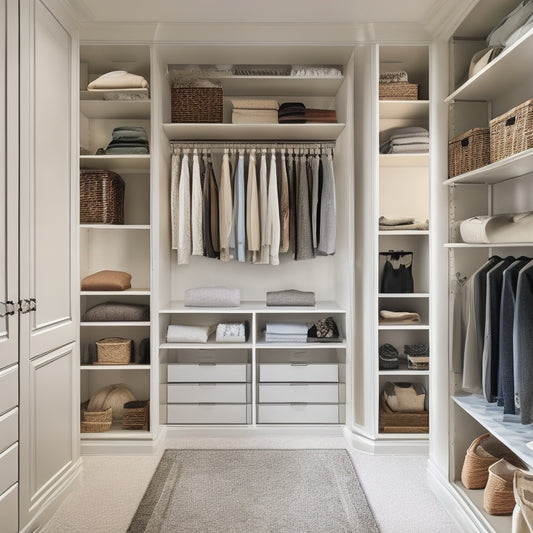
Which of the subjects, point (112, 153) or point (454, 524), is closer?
point (454, 524)

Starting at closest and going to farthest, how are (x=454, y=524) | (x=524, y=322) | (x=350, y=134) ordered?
1. (x=524, y=322)
2. (x=454, y=524)
3. (x=350, y=134)

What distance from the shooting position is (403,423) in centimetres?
301

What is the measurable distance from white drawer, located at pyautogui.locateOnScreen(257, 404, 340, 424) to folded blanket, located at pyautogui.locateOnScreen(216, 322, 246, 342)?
0.48 m

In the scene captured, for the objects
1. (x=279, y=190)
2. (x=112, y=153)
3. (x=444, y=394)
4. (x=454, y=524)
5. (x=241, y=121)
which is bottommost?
(x=454, y=524)

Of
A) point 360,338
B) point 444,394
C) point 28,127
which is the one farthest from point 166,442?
point 28,127

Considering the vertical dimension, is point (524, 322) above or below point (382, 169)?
below

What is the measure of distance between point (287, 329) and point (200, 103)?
1618 millimetres

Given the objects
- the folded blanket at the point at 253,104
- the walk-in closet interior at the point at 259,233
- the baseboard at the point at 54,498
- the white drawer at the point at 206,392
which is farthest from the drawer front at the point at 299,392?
the folded blanket at the point at 253,104

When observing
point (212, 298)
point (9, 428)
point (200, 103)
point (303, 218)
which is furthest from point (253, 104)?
point (9, 428)

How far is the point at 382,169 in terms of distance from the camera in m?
3.45

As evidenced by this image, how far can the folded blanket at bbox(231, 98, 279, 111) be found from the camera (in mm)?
3225

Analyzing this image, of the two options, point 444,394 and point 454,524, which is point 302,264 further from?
point 454,524

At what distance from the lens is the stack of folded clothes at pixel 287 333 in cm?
325

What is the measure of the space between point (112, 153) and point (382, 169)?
73.1 inches
